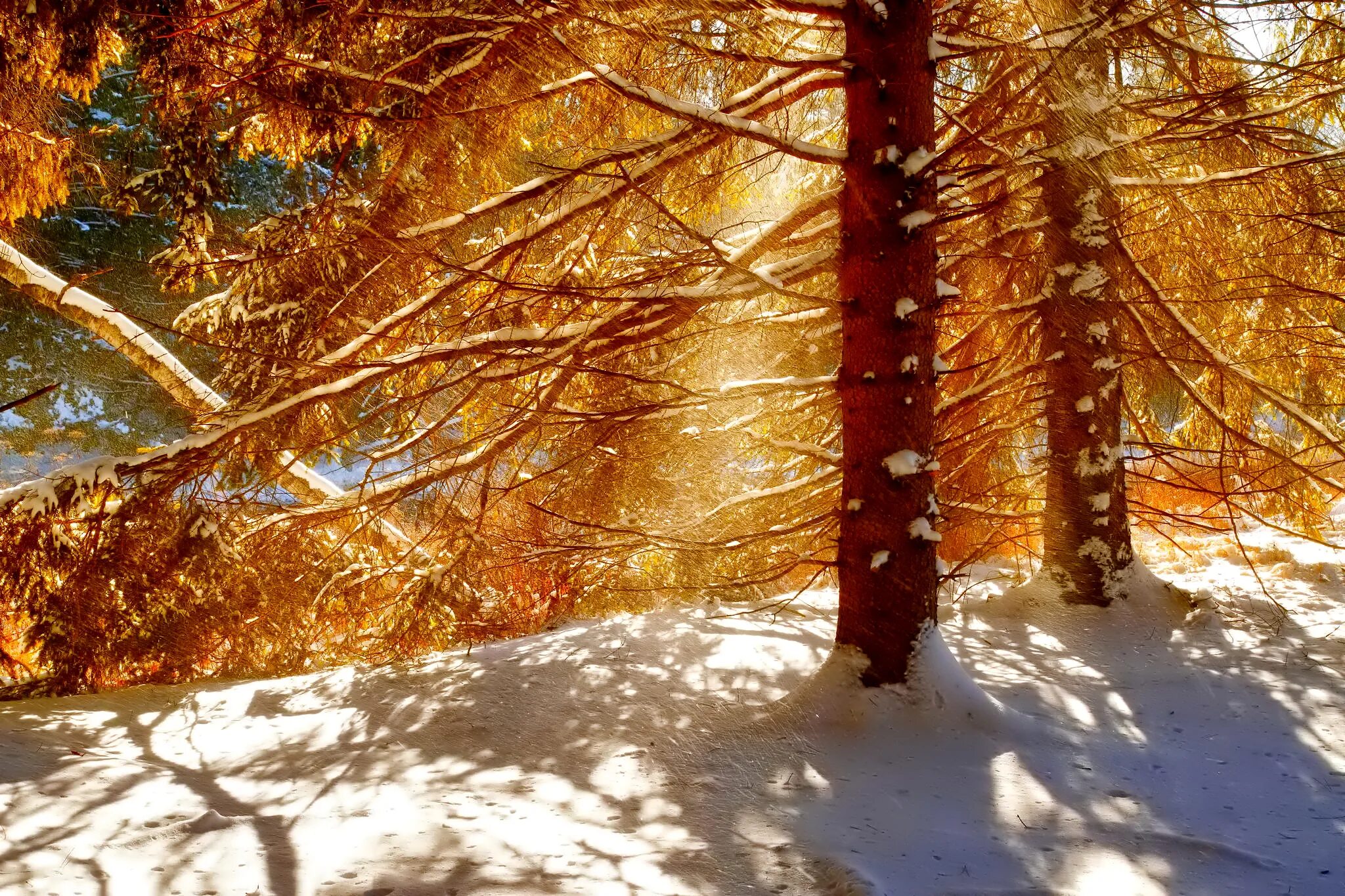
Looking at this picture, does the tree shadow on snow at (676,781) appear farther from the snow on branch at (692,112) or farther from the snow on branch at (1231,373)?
the snow on branch at (692,112)

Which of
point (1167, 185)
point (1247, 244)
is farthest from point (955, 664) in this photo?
point (1247, 244)

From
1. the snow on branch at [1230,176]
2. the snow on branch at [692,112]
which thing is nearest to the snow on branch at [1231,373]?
the snow on branch at [1230,176]

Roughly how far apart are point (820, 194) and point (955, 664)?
2329mm

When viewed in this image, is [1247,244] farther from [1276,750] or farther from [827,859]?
[827,859]

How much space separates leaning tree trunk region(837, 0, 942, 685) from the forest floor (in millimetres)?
410

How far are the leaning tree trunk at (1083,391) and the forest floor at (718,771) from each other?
0.37 meters

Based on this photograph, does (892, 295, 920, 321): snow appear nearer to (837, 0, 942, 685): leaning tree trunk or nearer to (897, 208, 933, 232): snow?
(837, 0, 942, 685): leaning tree trunk

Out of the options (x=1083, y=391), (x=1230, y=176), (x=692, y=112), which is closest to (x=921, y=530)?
(x=692, y=112)

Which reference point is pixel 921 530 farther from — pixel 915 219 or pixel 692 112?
pixel 692 112

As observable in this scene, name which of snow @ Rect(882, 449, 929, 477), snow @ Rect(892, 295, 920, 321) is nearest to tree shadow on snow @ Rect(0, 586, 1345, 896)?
snow @ Rect(882, 449, 929, 477)

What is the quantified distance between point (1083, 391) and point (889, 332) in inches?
Result: 83.9

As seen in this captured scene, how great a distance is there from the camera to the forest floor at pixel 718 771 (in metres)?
2.22

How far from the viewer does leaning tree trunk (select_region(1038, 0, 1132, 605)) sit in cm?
476

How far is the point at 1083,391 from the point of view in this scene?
189 inches
